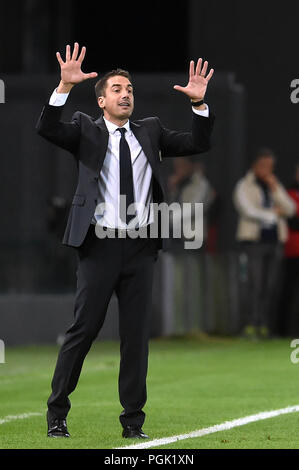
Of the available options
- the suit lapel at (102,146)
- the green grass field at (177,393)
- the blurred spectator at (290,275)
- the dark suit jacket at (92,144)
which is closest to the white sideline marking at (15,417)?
the green grass field at (177,393)

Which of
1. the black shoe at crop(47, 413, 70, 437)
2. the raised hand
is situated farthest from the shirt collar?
the black shoe at crop(47, 413, 70, 437)

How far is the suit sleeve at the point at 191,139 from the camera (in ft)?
28.4

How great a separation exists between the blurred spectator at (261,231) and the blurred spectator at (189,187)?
1.68 ft

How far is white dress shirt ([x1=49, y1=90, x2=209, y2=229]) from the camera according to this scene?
28.2ft

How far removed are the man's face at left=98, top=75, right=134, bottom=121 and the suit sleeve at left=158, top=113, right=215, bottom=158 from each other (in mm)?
316

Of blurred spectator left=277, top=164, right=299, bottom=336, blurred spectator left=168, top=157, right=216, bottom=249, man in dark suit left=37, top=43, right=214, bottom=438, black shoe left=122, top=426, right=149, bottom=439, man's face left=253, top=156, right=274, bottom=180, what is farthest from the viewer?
blurred spectator left=277, top=164, right=299, bottom=336

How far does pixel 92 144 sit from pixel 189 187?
9498 millimetres

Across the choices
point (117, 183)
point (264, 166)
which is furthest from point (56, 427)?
point (264, 166)

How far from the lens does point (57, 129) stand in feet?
27.7

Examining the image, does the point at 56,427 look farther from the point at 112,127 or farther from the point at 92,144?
the point at 112,127

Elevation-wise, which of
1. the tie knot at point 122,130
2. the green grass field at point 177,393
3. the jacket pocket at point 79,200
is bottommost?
the green grass field at point 177,393

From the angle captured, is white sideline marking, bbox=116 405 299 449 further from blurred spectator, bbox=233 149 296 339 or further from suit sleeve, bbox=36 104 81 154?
blurred spectator, bbox=233 149 296 339

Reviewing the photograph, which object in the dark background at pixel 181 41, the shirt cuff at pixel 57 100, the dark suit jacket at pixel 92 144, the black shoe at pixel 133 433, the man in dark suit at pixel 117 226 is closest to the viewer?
the shirt cuff at pixel 57 100

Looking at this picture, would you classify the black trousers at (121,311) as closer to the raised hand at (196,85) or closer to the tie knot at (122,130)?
the tie knot at (122,130)
